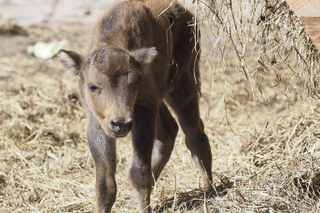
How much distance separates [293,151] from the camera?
5770 millimetres

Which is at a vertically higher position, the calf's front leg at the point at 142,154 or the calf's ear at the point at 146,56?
the calf's ear at the point at 146,56

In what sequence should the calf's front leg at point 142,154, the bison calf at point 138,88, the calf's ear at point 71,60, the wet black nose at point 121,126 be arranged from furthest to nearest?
the calf's front leg at point 142,154
the calf's ear at point 71,60
the bison calf at point 138,88
the wet black nose at point 121,126

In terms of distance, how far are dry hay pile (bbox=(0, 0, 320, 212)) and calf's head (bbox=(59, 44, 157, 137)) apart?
808mm

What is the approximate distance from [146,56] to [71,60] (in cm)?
78

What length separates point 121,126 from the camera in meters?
4.15

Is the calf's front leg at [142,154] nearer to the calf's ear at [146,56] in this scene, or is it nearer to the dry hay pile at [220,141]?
the dry hay pile at [220,141]

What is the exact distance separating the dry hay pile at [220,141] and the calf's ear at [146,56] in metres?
0.55

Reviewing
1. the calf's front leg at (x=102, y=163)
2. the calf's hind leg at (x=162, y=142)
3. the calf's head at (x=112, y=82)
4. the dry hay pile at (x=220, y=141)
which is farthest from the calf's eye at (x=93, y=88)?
the calf's hind leg at (x=162, y=142)

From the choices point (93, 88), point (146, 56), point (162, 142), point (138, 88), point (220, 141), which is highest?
point (146, 56)

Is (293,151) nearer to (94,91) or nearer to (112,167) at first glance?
(112,167)

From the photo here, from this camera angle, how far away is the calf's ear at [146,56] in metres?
4.73

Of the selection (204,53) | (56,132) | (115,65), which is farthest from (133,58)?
(204,53)

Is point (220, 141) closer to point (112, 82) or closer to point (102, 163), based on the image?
point (102, 163)

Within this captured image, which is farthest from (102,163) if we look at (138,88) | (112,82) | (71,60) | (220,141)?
(220,141)
